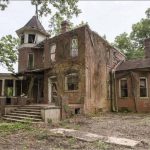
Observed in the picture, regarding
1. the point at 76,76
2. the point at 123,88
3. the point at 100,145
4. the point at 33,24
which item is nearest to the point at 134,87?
the point at 123,88

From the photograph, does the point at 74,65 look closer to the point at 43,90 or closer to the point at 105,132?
the point at 43,90

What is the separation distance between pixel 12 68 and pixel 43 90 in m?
11.5

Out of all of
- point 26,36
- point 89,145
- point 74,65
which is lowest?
point 89,145

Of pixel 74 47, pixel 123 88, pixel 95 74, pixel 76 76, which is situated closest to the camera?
pixel 76 76

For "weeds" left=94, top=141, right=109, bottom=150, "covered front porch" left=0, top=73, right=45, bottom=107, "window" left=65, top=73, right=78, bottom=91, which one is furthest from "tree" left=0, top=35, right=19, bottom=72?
"weeds" left=94, top=141, right=109, bottom=150

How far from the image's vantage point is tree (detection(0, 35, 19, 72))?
31.4 meters

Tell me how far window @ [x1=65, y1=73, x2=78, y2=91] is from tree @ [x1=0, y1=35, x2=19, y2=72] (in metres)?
14.4

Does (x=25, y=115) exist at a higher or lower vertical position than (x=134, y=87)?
lower

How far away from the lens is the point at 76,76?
1861 cm

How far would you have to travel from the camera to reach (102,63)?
20.9m

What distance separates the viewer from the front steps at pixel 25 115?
14.5m

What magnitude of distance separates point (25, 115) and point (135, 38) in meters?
30.7

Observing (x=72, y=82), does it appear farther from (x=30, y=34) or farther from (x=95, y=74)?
(x=30, y=34)

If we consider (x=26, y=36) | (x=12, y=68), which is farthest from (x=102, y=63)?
(x=12, y=68)
